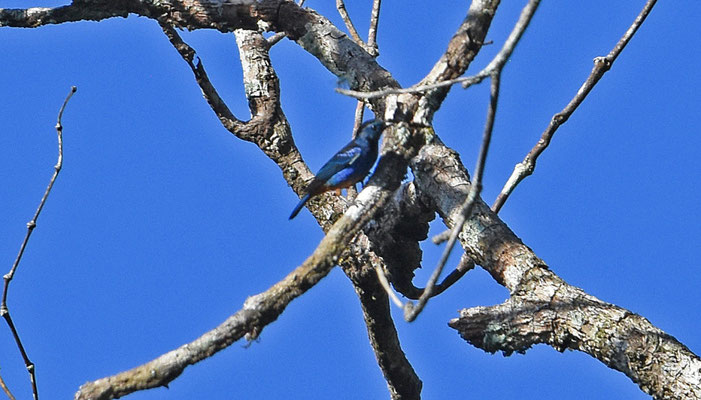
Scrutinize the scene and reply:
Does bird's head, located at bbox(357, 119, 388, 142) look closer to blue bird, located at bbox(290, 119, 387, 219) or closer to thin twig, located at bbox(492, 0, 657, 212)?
blue bird, located at bbox(290, 119, 387, 219)

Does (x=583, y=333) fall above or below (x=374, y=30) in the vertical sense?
below

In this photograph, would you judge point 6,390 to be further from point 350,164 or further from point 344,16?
point 344,16

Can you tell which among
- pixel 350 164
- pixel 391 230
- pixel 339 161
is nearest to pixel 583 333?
pixel 391 230

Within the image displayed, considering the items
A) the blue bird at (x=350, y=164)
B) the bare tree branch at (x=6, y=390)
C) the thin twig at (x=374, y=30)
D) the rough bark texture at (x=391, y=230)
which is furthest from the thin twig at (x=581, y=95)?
A: the bare tree branch at (x=6, y=390)

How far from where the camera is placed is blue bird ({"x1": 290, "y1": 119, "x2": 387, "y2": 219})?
541 cm

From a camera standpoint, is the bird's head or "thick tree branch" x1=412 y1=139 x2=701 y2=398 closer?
"thick tree branch" x1=412 y1=139 x2=701 y2=398

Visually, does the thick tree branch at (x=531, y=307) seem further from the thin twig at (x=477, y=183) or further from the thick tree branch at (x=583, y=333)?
the thin twig at (x=477, y=183)

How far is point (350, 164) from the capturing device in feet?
18.8

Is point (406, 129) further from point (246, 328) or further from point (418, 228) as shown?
point (418, 228)

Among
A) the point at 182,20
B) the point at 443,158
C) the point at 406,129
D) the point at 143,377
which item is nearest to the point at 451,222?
the point at 443,158

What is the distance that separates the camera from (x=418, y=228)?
236 inches

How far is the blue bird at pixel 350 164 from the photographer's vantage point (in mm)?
5410

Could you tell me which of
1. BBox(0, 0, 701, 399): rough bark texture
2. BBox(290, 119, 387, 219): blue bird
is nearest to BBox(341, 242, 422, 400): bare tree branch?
BBox(0, 0, 701, 399): rough bark texture

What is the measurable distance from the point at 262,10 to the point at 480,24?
252 cm
